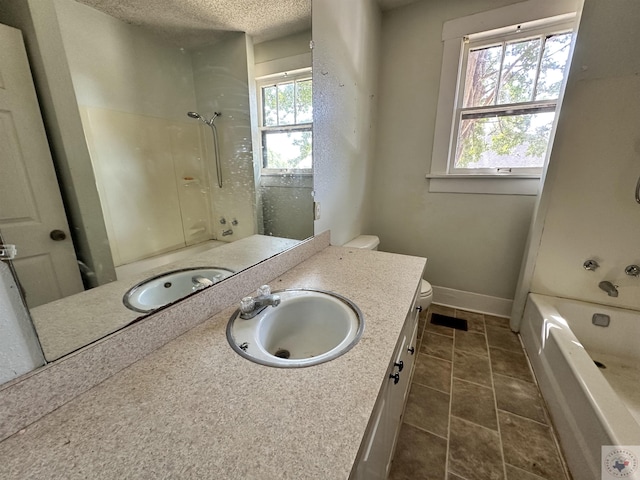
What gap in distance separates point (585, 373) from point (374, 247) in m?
1.32

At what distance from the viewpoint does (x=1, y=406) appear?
401mm

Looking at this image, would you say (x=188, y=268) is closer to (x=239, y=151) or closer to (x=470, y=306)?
(x=239, y=151)

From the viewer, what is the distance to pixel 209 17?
794mm

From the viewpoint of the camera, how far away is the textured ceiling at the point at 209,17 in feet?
2.01

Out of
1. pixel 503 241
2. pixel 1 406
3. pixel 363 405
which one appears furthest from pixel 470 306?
pixel 1 406

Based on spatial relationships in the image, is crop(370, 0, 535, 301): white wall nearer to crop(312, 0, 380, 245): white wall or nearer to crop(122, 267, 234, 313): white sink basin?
crop(312, 0, 380, 245): white wall

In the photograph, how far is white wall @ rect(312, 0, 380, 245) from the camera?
1330mm

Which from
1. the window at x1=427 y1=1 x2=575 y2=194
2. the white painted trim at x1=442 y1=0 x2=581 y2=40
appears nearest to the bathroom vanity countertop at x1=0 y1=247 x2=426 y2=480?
the window at x1=427 y1=1 x2=575 y2=194

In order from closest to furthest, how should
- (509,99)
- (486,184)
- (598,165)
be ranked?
(598,165) → (509,99) → (486,184)

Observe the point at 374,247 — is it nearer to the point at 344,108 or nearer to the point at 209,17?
the point at 344,108

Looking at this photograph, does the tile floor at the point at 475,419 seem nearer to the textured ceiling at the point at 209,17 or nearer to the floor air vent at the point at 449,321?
the floor air vent at the point at 449,321

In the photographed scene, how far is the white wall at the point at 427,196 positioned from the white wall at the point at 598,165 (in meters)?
0.30

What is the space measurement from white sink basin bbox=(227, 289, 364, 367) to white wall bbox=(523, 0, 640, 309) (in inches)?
66.8

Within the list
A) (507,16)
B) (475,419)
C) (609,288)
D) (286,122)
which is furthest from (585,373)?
(507,16)
